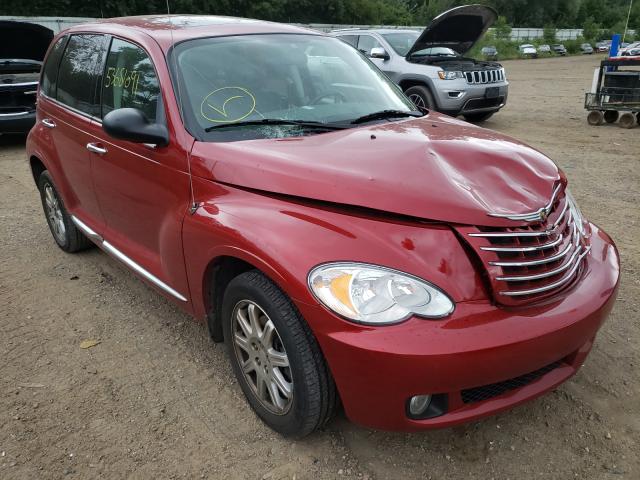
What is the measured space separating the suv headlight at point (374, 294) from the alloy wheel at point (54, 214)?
330 cm

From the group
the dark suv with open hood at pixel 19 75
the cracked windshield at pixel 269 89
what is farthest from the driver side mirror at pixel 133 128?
the dark suv with open hood at pixel 19 75

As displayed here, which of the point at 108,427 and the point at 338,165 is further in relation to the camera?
the point at 108,427

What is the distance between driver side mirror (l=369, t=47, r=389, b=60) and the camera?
9930 mm

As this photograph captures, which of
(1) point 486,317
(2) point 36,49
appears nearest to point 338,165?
(1) point 486,317

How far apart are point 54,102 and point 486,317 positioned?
11.7 feet

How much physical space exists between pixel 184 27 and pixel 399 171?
5.86 feet

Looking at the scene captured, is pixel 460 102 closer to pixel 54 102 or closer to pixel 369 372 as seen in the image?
pixel 54 102

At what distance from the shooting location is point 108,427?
100 inches

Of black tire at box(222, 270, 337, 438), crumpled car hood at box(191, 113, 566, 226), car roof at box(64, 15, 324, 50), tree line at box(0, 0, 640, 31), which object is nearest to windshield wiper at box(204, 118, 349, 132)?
crumpled car hood at box(191, 113, 566, 226)

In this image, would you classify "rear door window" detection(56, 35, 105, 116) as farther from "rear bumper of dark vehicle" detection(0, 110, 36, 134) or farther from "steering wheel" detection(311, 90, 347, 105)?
"rear bumper of dark vehicle" detection(0, 110, 36, 134)

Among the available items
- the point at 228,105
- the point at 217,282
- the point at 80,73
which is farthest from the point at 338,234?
the point at 80,73

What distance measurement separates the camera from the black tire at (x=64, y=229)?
4.35 meters

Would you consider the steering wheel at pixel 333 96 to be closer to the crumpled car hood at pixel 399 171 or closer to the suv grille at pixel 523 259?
the crumpled car hood at pixel 399 171

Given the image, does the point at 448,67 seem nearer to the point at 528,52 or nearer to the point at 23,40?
the point at 23,40
